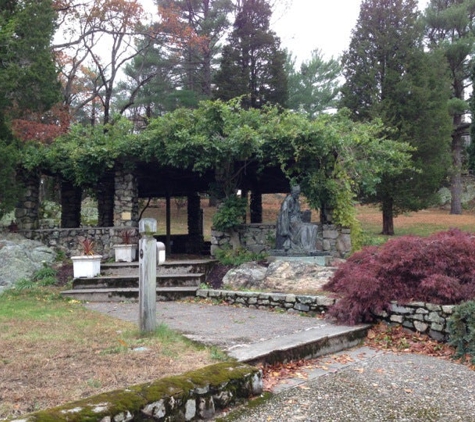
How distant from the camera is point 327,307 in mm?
6352

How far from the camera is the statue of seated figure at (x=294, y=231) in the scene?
944 centimetres

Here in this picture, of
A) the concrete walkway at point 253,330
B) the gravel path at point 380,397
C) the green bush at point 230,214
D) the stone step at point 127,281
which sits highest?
the green bush at point 230,214

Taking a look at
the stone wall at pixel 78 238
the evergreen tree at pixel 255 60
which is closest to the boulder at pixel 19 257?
the stone wall at pixel 78 238

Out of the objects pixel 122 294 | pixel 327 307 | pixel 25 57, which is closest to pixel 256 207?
pixel 122 294

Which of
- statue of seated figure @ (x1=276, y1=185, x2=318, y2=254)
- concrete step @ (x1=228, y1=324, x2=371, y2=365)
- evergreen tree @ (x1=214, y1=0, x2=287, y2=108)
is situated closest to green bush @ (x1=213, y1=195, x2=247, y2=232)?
statue of seated figure @ (x1=276, y1=185, x2=318, y2=254)

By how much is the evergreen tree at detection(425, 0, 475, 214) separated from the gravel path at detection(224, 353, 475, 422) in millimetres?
20108

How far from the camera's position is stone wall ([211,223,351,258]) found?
33.2ft

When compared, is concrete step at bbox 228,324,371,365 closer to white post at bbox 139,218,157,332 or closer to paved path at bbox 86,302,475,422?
paved path at bbox 86,302,475,422

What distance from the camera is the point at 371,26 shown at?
1734 cm

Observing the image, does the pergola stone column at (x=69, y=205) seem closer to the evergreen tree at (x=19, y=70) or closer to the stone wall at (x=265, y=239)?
the evergreen tree at (x=19, y=70)

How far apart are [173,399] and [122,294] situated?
5635mm

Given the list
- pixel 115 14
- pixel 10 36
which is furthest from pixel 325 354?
pixel 115 14

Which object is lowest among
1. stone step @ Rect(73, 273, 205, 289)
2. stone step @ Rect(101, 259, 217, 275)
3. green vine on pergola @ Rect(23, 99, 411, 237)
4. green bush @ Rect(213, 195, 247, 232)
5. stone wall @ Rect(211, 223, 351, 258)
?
stone step @ Rect(73, 273, 205, 289)

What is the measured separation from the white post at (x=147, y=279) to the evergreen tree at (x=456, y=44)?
2052cm
